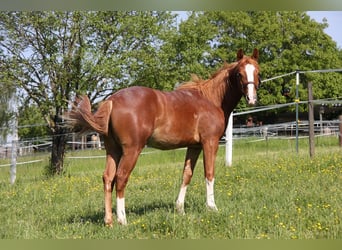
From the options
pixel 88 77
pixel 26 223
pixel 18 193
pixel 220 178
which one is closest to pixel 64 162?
pixel 88 77

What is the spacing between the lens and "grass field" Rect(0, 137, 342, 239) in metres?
3.99

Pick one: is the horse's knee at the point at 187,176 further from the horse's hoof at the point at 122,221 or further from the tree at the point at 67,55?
the tree at the point at 67,55

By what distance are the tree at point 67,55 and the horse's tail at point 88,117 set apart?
6.96 metres

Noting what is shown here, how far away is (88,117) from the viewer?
14.6 feet

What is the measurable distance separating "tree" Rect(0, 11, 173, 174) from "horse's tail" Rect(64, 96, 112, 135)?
6956 millimetres

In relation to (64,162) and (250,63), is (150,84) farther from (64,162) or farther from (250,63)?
(250,63)

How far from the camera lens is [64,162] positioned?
11148 mm

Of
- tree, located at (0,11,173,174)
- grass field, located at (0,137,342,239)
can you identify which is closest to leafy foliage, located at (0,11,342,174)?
tree, located at (0,11,173,174)

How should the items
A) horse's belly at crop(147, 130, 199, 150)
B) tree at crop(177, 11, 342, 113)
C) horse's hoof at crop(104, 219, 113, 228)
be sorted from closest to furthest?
horse's hoof at crop(104, 219, 113, 228) → horse's belly at crop(147, 130, 199, 150) → tree at crop(177, 11, 342, 113)

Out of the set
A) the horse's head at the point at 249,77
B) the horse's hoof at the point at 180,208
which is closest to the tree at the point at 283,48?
the horse's head at the point at 249,77

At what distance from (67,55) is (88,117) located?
8127 millimetres

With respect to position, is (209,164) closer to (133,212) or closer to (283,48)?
(133,212)

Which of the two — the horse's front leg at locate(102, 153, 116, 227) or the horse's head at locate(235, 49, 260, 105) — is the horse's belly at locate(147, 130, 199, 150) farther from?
the horse's head at locate(235, 49, 260, 105)

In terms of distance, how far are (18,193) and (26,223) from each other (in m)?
3.01
